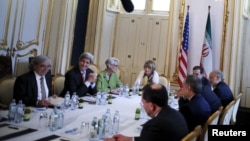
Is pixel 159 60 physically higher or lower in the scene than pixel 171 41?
lower

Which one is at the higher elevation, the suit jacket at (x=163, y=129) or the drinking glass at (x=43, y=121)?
the suit jacket at (x=163, y=129)

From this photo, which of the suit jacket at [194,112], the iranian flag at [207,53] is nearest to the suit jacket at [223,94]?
the suit jacket at [194,112]

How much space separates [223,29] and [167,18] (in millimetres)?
1359

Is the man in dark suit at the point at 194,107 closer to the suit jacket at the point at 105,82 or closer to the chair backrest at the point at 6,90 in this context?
the chair backrest at the point at 6,90

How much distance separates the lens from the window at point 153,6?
7343mm

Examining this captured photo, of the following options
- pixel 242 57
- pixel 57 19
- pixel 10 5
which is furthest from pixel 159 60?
pixel 10 5

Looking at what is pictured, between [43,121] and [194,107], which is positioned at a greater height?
[194,107]

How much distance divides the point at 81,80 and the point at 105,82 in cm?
64

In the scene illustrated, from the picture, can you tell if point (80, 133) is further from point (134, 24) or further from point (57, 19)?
point (134, 24)

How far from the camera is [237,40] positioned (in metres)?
6.49

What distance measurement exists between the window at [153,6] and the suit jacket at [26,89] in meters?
4.74

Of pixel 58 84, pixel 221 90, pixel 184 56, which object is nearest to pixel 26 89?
pixel 58 84

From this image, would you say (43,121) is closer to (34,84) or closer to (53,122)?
(53,122)

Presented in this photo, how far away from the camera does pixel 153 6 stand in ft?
24.3
